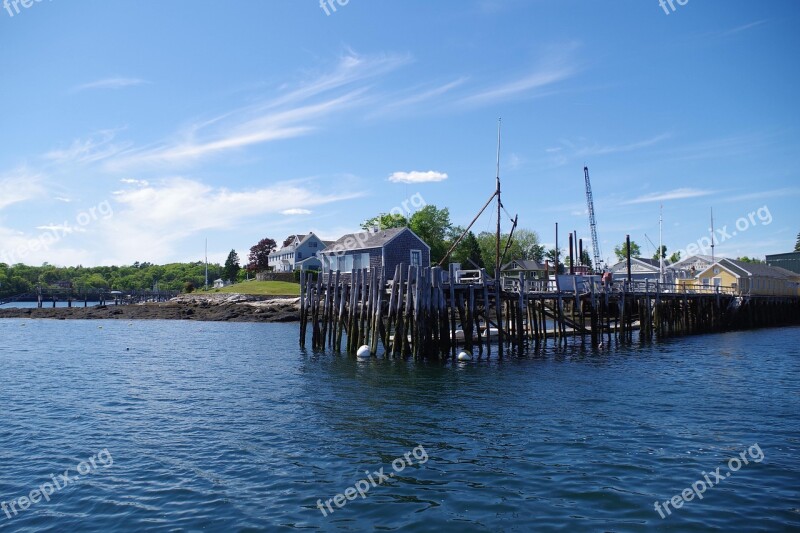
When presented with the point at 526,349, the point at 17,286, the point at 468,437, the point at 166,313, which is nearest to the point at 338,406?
the point at 468,437

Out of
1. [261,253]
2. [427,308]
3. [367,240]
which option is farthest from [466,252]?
[427,308]

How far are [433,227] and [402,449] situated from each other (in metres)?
93.1

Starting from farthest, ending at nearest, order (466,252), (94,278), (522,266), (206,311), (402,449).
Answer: (94,278)
(522,266)
(466,252)
(206,311)
(402,449)

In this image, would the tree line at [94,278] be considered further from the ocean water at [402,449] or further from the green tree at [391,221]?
the ocean water at [402,449]

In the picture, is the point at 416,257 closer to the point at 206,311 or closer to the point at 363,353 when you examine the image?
the point at 363,353

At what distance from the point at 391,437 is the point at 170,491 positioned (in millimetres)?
5819

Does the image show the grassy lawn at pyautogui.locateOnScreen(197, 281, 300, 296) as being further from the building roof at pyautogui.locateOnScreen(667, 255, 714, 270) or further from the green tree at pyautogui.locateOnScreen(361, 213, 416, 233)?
the building roof at pyautogui.locateOnScreen(667, 255, 714, 270)

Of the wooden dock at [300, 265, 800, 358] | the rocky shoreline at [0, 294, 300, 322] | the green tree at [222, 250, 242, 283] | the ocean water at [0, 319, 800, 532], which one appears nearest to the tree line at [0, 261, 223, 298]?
the green tree at [222, 250, 242, 283]

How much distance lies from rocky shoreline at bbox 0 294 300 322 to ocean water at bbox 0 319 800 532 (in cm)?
4676

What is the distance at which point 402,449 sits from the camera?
14.3 metres

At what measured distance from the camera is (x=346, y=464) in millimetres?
13195

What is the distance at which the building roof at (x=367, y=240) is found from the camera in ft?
207

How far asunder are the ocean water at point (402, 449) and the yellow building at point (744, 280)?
45326 mm

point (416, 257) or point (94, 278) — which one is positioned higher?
point (94, 278)
